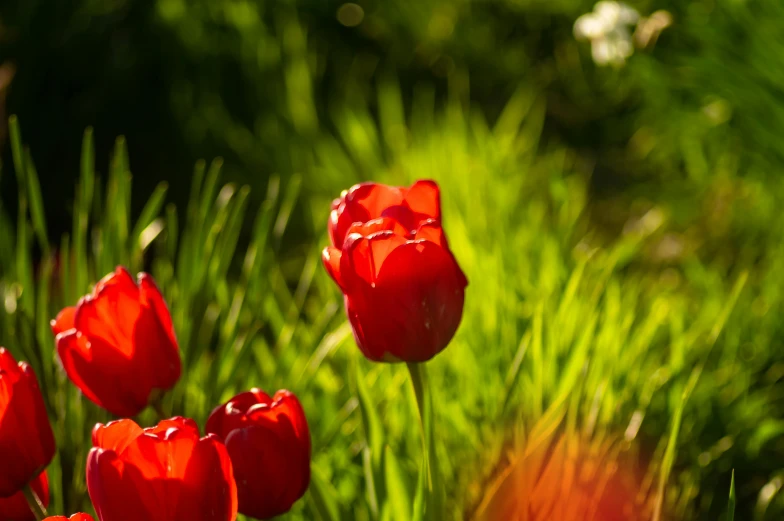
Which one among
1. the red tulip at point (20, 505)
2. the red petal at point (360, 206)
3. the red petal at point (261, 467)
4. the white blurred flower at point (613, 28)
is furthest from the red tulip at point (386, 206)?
the white blurred flower at point (613, 28)

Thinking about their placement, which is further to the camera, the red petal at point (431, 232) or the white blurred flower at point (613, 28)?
the white blurred flower at point (613, 28)

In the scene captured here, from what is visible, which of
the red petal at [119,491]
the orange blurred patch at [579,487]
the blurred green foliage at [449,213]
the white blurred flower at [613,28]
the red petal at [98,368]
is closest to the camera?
the red petal at [119,491]

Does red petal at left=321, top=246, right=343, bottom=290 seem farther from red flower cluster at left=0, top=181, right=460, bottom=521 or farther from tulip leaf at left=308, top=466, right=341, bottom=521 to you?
tulip leaf at left=308, top=466, right=341, bottom=521

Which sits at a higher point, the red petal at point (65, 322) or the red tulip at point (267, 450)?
the red petal at point (65, 322)

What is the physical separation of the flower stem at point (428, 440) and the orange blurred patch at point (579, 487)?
4.5 inches

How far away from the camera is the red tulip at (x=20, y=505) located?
49cm

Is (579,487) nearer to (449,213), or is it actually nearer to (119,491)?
(119,491)

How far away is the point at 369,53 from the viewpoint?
5.85 ft

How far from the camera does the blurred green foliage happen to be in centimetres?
69

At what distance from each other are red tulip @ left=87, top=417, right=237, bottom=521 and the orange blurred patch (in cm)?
24

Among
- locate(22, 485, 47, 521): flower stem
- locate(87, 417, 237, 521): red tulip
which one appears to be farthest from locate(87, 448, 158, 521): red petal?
locate(22, 485, 47, 521): flower stem

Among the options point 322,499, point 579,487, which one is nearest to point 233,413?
point 322,499

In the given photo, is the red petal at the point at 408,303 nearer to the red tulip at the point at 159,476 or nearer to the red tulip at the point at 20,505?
the red tulip at the point at 159,476

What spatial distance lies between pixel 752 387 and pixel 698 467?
0.62ft
